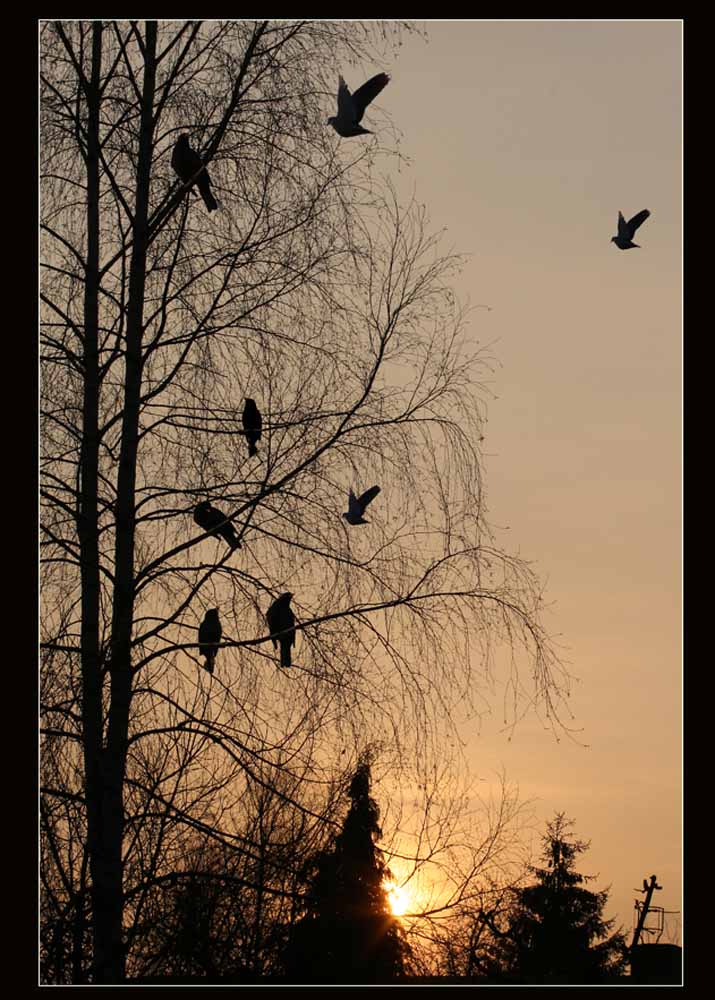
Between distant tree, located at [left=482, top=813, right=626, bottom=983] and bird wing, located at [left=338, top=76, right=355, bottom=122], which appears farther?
distant tree, located at [left=482, top=813, right=626, bottom=983]

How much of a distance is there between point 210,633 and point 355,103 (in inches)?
109

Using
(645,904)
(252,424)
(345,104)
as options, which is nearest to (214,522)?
(252,424)

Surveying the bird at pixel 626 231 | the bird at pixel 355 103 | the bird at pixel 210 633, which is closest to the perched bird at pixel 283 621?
the bird at pixel 210 633

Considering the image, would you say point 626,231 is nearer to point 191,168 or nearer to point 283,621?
point 191,168

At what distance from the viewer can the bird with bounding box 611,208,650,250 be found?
9.97 meters

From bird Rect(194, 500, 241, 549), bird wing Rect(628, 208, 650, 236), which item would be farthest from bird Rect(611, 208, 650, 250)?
bird Rect(194, 500, 241, 549)

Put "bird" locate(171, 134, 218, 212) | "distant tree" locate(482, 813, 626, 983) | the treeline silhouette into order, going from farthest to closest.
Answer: "distant tree" locate(482, 813, 626, 983) < "bird" locate(171, 134, 218, 212) < the treeline silhouette

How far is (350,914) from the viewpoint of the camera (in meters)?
7.05

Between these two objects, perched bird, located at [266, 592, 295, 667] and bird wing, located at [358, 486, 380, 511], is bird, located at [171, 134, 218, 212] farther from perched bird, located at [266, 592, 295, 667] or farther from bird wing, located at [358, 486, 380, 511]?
perched bird, located at [266, 592, 295, 667]

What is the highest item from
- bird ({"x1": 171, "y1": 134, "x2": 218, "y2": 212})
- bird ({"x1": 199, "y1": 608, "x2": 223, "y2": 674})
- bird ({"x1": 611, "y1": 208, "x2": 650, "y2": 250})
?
bird ({"x1": 611, "y1": 208, "x2": 650, "y2": 250})

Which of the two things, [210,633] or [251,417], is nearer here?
[210,633]

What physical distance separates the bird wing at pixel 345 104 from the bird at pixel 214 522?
2.07m

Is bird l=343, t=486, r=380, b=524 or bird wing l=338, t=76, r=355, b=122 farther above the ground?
bird wing l=338, t=76, r=355, b=122
